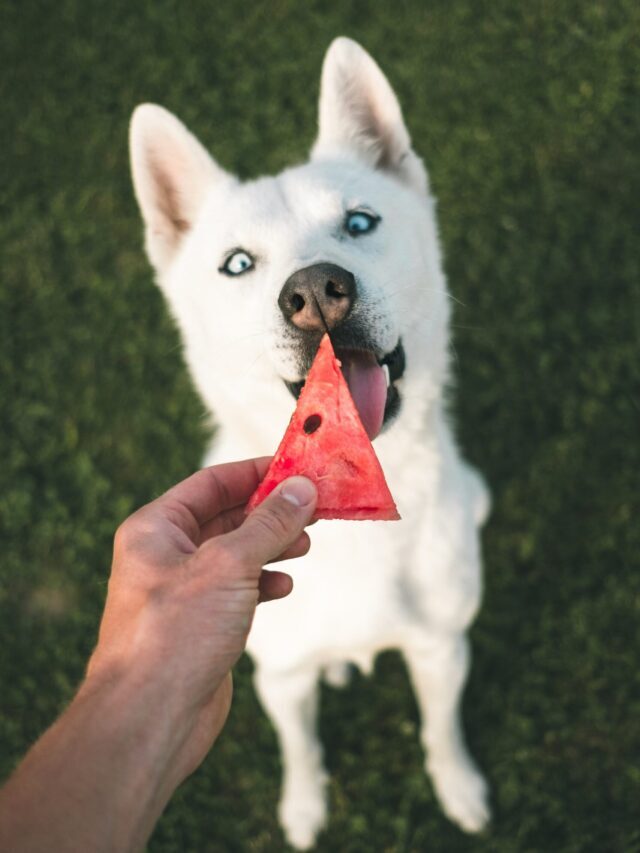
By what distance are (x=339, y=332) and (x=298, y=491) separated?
54cm

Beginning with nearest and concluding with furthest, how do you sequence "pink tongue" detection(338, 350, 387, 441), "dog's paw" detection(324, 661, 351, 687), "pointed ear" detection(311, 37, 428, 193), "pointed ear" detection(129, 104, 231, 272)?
"pink tongue" detection(338, 350, 387, 441)
"pointed ear" detection(129, 104, 231, 272)
"pointed ear" detection(311, 37, 428, 193)
"dog's paw" detection(324, 661, 351, 687)

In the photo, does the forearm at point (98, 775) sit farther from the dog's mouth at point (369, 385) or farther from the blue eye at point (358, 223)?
the blue eye at point (358, 223)

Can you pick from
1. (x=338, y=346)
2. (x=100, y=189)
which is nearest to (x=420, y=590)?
(x=338, y=346)

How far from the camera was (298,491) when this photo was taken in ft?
6.50

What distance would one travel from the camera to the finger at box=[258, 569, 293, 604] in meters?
2.20

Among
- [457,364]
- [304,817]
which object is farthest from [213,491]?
[457,364]

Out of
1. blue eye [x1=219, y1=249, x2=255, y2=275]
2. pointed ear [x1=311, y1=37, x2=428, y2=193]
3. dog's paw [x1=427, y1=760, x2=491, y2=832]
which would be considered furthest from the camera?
dog's paw [x1=427, y1=760, x2=491, y2=832]

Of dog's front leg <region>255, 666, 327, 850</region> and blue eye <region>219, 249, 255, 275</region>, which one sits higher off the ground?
blue eye <region>219, 249, 255, 275</region>

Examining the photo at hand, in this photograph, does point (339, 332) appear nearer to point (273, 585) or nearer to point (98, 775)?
point (273, 585)

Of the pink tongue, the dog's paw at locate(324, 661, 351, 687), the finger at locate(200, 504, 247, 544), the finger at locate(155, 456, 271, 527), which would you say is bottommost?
the dog's paw at locate(324, 661, 351, 687)

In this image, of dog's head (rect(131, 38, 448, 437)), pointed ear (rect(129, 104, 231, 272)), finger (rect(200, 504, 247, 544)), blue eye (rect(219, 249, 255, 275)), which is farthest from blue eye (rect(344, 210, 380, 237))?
finger (rect(200, 504, 247, 544))

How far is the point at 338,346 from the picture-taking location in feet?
7.49

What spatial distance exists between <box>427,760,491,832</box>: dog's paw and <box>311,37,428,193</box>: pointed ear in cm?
265

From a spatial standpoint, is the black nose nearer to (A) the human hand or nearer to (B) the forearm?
(A) the human hand
